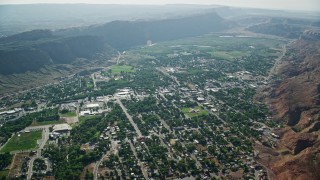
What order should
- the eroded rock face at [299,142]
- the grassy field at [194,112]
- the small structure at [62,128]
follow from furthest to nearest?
the grassy field at [194,112] < the small structure at [62,128] < the eroded rock face at [299,142]

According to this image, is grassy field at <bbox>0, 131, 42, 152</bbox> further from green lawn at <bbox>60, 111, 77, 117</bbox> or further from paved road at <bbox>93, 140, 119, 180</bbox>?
paved road at <bbox>93, 140, 119, 180</bbox>

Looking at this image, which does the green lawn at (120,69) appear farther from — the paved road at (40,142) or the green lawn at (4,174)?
the green lawn at (4,174)

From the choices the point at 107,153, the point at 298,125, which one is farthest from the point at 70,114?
the point at 298,125

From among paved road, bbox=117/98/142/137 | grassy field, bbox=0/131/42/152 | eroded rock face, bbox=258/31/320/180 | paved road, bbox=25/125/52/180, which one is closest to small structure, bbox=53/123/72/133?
paved road, bbox=25/125/52/180

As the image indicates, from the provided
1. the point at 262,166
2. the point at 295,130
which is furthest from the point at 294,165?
the point at 295,130

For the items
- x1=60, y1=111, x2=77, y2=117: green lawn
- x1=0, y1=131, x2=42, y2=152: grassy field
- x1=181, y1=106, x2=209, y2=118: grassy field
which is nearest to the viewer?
x1=0, y1=131, x2=42, y2=152: grassy field

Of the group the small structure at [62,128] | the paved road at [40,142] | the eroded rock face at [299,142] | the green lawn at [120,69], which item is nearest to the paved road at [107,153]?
the paved road at [40,142]

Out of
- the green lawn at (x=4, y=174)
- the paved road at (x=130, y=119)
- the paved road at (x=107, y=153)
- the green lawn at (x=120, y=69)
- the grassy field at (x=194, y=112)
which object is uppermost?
the green lawn at (x=4, y=174)

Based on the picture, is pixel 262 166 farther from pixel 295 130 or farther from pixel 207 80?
pixel 207 80
